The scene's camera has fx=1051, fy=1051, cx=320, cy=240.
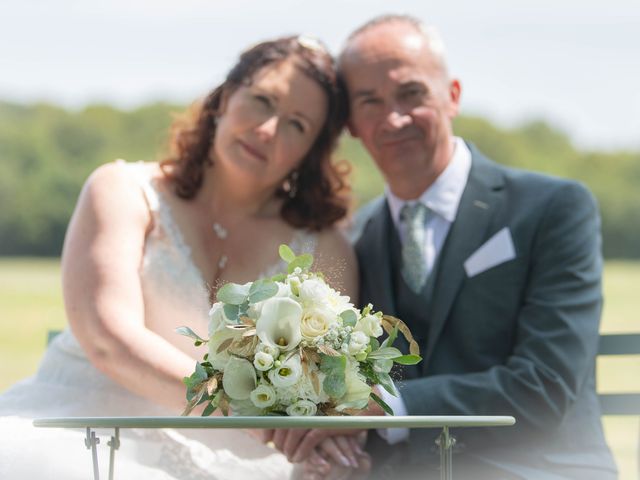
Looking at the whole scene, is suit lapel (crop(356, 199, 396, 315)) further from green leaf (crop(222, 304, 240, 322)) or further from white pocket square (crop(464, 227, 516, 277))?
green leaf (crop(222, 304, 240, 322))

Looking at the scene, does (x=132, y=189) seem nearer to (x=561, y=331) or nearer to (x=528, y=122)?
(x=561, y=331)

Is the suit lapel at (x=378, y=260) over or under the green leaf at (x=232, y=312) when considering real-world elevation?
under

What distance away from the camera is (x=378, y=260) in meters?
3.90

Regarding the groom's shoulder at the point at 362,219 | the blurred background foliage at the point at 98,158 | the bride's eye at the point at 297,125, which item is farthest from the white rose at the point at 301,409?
the blurred background foliage at the point at 98,158

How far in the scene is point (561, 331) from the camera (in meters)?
3.55

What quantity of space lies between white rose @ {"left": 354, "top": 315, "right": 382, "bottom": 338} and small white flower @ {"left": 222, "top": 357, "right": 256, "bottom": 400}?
0.25 m

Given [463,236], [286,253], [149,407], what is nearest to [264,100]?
[463,236]

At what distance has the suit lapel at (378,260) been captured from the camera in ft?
12.6

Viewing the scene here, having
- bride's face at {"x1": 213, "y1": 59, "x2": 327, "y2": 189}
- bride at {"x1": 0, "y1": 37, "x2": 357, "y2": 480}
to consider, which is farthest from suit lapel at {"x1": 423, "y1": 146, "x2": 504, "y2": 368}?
bride's face at {"x1": 213, "y1": 59, "x2": 327, "y2": 189}

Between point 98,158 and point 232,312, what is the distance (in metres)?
33.9

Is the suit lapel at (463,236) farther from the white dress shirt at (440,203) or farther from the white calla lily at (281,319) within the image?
the white calla lily at (281,319)

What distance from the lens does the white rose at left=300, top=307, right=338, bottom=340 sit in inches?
88.6

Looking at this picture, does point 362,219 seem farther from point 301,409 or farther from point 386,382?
point 301,409

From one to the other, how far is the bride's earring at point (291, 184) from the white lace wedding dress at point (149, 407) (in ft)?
0.65
